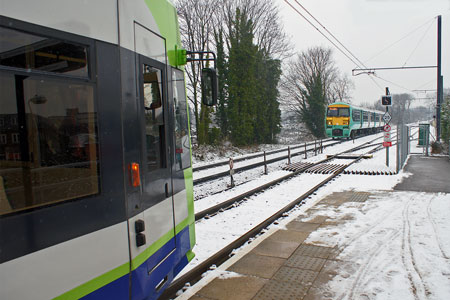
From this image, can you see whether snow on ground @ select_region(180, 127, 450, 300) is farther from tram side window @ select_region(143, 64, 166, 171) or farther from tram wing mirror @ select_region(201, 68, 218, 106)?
tram wing mirror @ select_region(201, 68, 218, 106)

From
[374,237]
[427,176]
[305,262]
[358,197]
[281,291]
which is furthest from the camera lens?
[427,176]

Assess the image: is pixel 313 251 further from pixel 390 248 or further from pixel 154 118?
pixel 154 118

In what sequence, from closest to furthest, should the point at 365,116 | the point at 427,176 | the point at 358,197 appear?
the point at 358,197
the point at 427,176
the point at 365,116

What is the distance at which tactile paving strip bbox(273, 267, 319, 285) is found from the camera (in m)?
4.71

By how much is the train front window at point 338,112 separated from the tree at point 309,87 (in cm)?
926

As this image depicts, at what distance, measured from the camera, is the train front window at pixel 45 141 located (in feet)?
6.43

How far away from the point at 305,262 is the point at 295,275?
1.68 ft

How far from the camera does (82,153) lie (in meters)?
2.42

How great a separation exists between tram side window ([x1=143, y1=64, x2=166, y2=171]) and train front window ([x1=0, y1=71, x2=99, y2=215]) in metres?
0.77

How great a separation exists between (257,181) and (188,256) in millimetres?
8373

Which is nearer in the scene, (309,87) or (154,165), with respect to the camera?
(154,165)

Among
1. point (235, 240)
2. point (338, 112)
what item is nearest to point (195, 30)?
point (338, 112)

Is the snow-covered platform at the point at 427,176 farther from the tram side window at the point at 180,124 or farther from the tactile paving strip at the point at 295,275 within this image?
the tram side window at the point at 180,124

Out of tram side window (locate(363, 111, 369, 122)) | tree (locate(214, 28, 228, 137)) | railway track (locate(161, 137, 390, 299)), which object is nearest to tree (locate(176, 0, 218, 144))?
tree (locate(214, 28, 228, 137))
